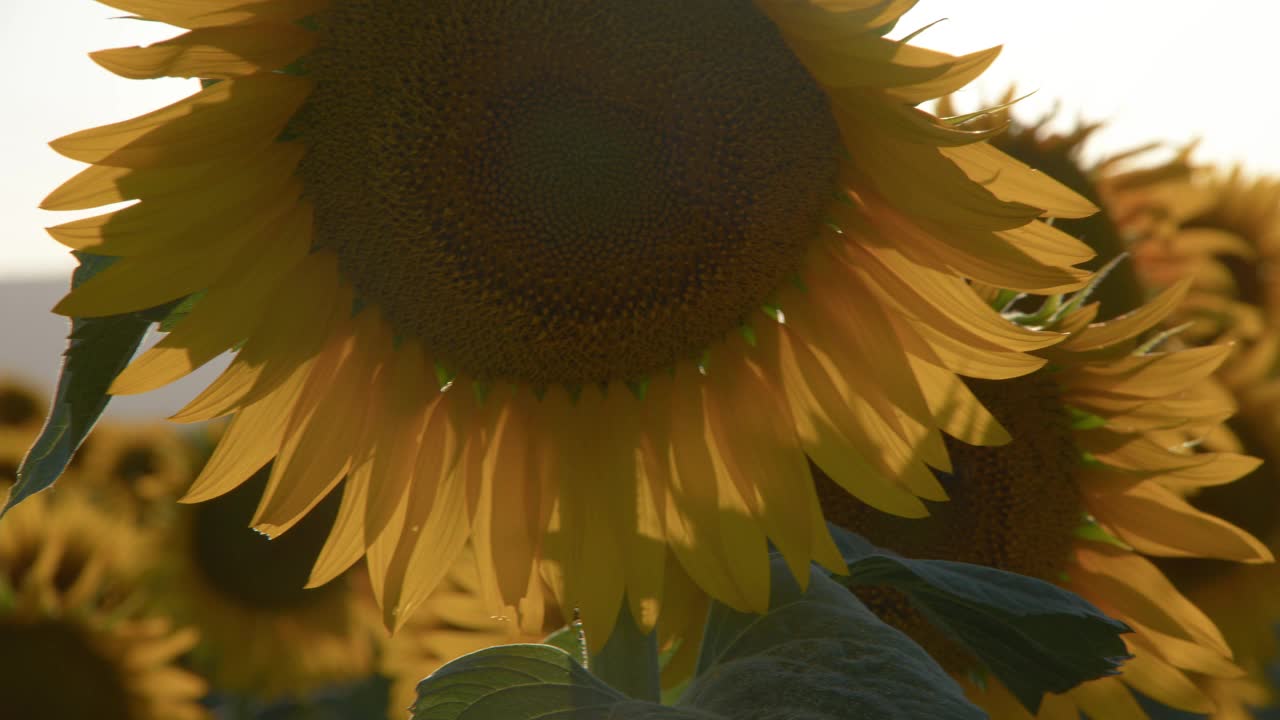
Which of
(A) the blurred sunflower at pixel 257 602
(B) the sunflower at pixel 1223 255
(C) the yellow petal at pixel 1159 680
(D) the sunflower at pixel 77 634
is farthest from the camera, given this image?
(A) the blurred sunflower at pixel 257 602

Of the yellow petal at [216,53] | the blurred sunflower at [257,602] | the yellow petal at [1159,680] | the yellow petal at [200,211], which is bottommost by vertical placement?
the blurred sunflower at [257,602]

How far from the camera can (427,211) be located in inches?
42.9

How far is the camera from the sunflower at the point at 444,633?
6.45 feet

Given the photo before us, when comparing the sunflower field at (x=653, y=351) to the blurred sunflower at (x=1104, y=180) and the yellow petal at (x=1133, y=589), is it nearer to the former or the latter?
the yellow petal at (x=1133, y=589)

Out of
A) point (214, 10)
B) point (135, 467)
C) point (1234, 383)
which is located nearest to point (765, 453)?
point (214, 10)

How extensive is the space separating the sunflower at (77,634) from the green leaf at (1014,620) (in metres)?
2.32

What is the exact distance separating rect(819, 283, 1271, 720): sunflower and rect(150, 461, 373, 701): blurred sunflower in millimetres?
2463

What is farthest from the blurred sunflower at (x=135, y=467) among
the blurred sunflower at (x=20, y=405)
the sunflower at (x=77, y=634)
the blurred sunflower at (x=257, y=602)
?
the blurred sunflower at (x=20, y=405)

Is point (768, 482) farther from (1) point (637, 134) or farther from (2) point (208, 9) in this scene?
(2) point (208, 9)

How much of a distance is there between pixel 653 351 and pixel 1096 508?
24.2 inches

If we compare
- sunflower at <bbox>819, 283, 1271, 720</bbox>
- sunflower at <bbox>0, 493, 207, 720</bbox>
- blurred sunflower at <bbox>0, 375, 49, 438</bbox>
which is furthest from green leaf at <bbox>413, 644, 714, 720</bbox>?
blurred sunflower at <bbox>0, 375, 49, 438</bbox>

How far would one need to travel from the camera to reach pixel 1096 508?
138 cm

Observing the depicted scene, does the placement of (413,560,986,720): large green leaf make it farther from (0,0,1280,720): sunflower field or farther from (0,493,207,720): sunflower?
(0,493,207,720): sunflower

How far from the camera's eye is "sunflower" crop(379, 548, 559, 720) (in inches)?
77.4
